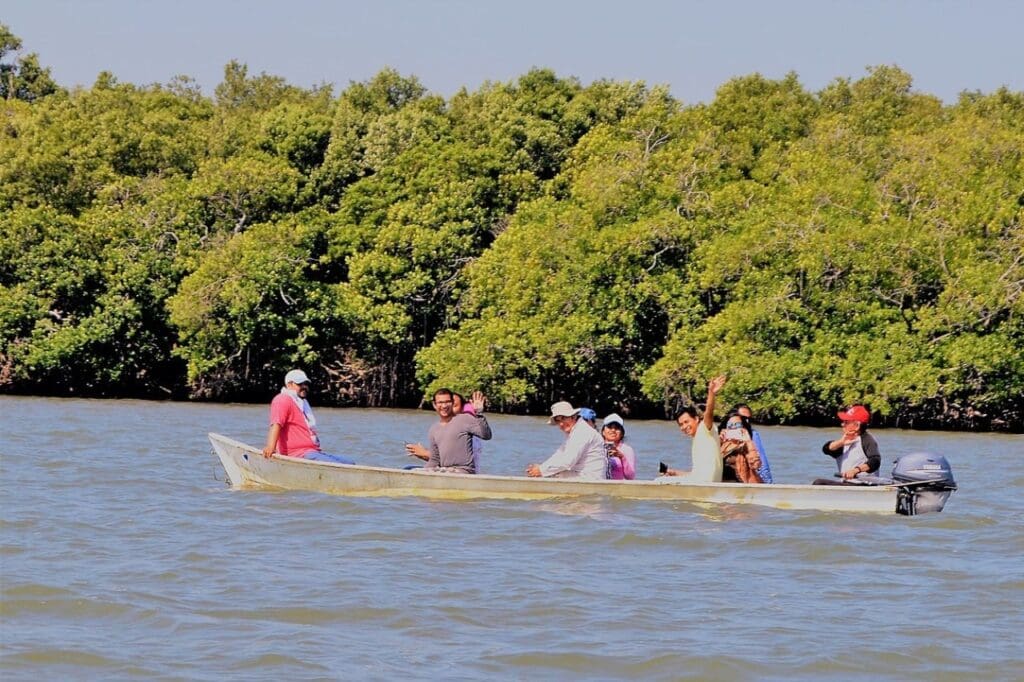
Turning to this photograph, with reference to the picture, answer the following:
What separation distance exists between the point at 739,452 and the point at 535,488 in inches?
82.9

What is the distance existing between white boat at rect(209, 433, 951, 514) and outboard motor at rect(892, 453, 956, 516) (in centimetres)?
4

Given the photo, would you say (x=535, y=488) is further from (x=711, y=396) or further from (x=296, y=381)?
(x=296, y=381)

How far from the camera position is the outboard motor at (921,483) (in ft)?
55.3

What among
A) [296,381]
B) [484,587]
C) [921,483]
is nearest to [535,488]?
[296,381]

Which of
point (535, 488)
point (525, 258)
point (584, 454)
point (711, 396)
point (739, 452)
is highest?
point (525, 258)

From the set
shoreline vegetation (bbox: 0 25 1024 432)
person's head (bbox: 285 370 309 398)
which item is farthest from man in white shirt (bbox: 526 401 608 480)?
shoreline vegetation (bbox: 0 25 1024 432)

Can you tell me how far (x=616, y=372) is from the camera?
4228 cm

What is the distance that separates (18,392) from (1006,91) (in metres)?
35.5

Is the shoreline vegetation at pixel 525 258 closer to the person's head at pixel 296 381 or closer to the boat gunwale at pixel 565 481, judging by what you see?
the boat gunwale at pixel 565 481

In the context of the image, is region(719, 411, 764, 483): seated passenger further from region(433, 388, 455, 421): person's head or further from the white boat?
region(433, 388, 455, 421): person's head

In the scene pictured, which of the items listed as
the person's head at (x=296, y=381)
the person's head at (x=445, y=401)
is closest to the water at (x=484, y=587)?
the person's head at (x=445, y=401)

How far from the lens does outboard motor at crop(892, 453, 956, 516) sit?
55.3 feet

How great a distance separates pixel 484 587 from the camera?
12469 millimetres

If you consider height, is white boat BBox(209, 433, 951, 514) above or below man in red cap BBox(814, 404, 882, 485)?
below
